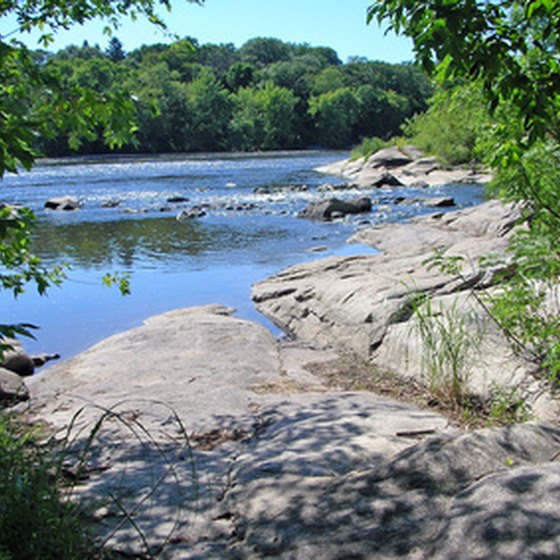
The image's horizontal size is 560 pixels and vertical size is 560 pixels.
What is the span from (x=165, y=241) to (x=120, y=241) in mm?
1320

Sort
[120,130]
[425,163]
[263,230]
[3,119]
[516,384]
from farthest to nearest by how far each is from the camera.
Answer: [425,163] < [263,230] < [516,384] < [120,130] < [3,119]

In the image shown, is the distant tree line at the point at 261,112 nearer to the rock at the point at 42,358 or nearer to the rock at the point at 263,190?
the rock at the point at 263,190

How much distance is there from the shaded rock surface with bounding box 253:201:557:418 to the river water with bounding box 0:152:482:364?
109cm

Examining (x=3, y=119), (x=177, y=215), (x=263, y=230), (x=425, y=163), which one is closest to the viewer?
(x=3, y=119)

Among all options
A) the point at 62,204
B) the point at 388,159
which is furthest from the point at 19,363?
the point at 388,159

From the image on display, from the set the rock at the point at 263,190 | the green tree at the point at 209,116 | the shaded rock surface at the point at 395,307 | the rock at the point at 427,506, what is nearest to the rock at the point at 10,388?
the shaded rock surface at the point at 395,307

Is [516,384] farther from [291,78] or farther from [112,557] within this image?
[291,78]

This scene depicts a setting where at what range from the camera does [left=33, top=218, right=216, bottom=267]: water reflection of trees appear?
17625 mm

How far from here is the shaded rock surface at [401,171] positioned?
A: 113ft

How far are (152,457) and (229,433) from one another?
814 mm

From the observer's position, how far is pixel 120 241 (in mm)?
19859

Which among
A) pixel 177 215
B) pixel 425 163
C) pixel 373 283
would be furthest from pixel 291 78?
pixel 373 283

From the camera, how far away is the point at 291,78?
11850 cm

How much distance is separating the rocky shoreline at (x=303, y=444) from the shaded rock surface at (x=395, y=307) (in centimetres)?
3
